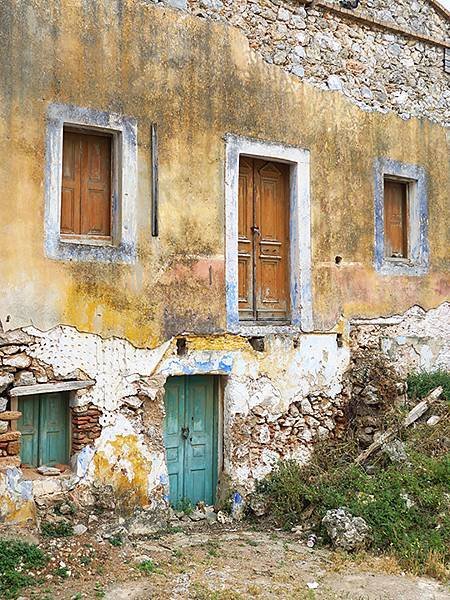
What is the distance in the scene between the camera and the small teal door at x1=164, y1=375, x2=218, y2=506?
25.9ft

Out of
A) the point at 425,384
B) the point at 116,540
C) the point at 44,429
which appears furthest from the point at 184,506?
the point at 425,384

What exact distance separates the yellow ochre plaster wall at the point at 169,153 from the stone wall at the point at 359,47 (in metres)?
0.20

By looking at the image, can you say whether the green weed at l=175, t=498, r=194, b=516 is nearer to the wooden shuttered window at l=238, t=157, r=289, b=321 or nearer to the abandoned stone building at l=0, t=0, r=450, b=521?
the abandoned stone building at l=0, t=0, r=450, b=521

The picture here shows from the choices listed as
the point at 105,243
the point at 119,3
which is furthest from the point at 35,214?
the point at 119,3

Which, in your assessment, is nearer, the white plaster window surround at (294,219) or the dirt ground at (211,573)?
the dirt ground at (211,573)

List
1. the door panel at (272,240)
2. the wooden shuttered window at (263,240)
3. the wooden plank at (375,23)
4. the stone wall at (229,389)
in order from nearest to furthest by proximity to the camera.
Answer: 1. the stone wall at (229,389)
2. the wooden shuttered window at (263,240)
3. the door panel at (272,240)
4. the wooden plank at (375,23)

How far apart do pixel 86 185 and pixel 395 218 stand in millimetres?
4594

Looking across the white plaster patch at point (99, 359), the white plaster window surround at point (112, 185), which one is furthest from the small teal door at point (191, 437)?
the white plaster window surround at point (112, 185)

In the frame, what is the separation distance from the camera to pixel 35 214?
22.4 ft

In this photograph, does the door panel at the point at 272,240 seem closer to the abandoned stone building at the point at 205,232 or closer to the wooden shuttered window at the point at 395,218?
the abandoned stone building at the point at 205,232

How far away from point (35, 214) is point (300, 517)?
13.4ft

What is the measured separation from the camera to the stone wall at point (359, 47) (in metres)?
8.48

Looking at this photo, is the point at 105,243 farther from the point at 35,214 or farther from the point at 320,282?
the point at 320,282

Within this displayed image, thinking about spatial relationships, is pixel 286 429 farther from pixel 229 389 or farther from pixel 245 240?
pixel 245 240
